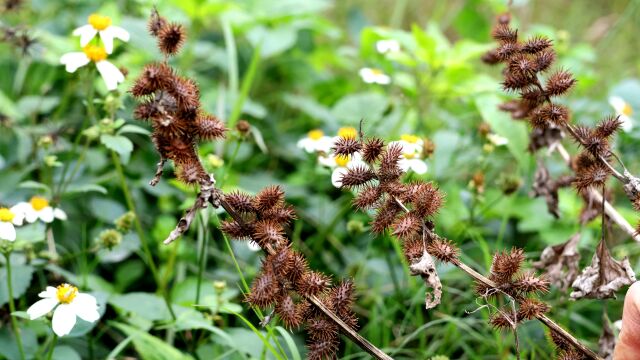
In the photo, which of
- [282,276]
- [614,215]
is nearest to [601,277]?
[614,215]

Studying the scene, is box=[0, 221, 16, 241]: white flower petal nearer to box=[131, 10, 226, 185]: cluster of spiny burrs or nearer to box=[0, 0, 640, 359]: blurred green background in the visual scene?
box=[0, 0, 640, 359]: blurred green background

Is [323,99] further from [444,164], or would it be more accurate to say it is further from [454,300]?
[454,300]

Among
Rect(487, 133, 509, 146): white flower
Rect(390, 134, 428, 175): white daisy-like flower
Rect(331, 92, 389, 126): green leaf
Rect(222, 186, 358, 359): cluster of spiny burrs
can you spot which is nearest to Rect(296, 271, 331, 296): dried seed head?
Rect(222, 186, 358, 359): cluster of spiny burrs

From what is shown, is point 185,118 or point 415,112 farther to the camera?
point 415,112

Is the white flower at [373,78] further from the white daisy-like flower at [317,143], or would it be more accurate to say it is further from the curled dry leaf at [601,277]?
the curled dry leaf at [601,277]

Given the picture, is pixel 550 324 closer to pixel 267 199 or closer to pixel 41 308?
pixel 267 199

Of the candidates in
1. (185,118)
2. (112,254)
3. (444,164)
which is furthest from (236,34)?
(185,118)

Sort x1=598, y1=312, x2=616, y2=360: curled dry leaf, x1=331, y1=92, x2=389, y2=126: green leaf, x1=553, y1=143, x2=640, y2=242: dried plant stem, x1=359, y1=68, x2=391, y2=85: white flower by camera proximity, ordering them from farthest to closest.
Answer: x1=331, y1=92, x2=389, y2=126: green leaf, x1=359, y1=68, x2=391, y2=85: white flower, x1=598, y1=312, x2=616, y2=360: curled dry leaf, x1=553, y1=143, x2=640, y2=242: dried plant stem
